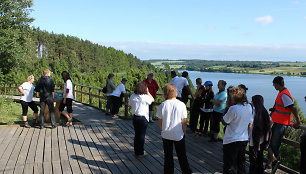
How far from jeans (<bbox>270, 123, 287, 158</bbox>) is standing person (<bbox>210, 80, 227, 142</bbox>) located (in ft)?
4.81

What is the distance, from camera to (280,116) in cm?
434

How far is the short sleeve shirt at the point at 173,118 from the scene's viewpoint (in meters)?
3.78

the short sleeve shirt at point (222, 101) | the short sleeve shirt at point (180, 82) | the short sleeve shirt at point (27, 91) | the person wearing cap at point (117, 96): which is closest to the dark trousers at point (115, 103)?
the person wearing cap at point (117, 96)

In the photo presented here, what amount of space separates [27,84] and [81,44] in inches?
1295

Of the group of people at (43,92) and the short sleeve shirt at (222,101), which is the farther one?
the group of people at (43,92)

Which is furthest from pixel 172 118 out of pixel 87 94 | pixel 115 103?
pixel 87 94

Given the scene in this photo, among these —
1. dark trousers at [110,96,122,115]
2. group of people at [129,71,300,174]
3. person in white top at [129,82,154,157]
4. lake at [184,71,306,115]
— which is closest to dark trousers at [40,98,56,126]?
dark trousers at [110,96,122,115]

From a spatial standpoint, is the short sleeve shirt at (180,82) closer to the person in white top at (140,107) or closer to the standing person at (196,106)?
the standing person at (196,106)

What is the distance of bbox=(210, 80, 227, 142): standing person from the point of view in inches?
225

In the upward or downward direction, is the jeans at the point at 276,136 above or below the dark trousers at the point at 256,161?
above

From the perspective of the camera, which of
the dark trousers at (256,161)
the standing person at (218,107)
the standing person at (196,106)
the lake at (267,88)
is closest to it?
the dark trousers at (256,161)

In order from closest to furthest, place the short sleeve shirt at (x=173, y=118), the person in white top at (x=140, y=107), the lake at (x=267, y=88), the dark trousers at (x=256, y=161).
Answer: the short sleeve shirt at (x=173, y=118), the dark trousers at (x=256, y=161), the person in white top at (x=140, y=107), the lake at (x=267, y=88)

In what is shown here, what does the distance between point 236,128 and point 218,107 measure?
2196 millimetres

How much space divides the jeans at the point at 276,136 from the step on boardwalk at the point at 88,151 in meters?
0.91
